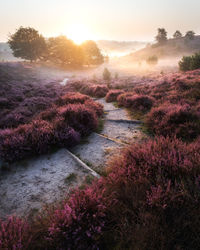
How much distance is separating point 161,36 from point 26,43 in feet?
274

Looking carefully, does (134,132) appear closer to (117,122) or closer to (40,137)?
(117,122)

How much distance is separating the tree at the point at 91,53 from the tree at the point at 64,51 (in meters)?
5.62

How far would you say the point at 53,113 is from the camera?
272 inches

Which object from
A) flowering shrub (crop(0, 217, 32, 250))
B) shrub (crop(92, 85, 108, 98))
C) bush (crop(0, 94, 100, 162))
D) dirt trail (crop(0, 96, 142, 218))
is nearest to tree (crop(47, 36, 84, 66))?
shrub (crop(92, 85, 108, 98))

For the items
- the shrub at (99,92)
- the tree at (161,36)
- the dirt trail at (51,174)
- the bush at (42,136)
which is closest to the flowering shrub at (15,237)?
the dirt trail at (51,174)

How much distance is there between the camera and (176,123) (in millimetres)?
5168

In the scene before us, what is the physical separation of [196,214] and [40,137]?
429 cm

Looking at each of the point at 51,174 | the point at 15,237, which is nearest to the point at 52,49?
the point at 51,174

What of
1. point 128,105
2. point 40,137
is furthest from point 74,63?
point 40,137

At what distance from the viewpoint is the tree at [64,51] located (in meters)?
66.3

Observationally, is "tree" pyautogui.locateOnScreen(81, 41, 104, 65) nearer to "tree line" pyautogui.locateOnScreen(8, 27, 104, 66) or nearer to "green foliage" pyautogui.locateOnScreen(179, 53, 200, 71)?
"tree line" pyautogui.locateOnScreen(8, 27, 104, 66)

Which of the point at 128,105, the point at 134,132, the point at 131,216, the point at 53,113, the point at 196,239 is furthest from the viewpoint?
the point at 128,105

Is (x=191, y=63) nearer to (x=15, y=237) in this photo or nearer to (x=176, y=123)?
(x=176, y=123)

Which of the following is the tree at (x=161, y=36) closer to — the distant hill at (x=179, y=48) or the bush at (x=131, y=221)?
the distant hill at (x=179, y=48)
